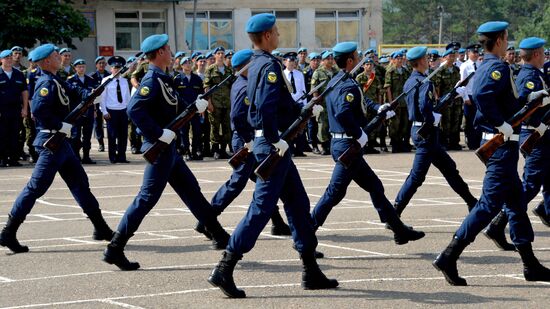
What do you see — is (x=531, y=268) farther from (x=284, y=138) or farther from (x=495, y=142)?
(x=284, y=138)

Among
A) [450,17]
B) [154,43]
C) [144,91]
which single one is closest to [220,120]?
[154,43]

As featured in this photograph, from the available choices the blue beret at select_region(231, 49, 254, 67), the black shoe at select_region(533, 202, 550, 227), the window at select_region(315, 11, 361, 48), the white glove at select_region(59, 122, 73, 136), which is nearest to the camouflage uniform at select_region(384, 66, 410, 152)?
the black shoe at select_region(533, 202, 550, 227)

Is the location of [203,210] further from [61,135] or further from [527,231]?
[527,231]

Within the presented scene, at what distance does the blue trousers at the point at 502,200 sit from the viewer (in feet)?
29.7

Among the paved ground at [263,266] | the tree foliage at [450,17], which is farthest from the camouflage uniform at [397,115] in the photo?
the tree foliage at [450,17]

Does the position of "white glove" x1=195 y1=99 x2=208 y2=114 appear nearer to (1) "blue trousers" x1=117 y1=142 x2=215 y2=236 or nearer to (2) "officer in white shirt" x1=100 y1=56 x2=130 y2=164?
(1) "blue trousers" x1=117 y1=142 x2=215 y2=236

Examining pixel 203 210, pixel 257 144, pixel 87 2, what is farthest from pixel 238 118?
pixel 87 2

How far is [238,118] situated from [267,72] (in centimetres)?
300

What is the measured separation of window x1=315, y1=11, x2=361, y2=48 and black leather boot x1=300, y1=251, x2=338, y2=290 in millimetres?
44747

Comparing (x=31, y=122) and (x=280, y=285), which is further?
(x=31, y=122)

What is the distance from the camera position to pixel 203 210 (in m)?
10.7

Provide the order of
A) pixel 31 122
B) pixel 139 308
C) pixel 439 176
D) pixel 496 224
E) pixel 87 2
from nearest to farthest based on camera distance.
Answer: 1. pixel 139 308
2. pixel 496 224
3. pixel 439 176
4. pixel 31 122
5. pixel 87 2

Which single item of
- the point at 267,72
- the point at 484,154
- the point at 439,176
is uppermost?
the point at 267,72

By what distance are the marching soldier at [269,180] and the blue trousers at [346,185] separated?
6.32 feet
